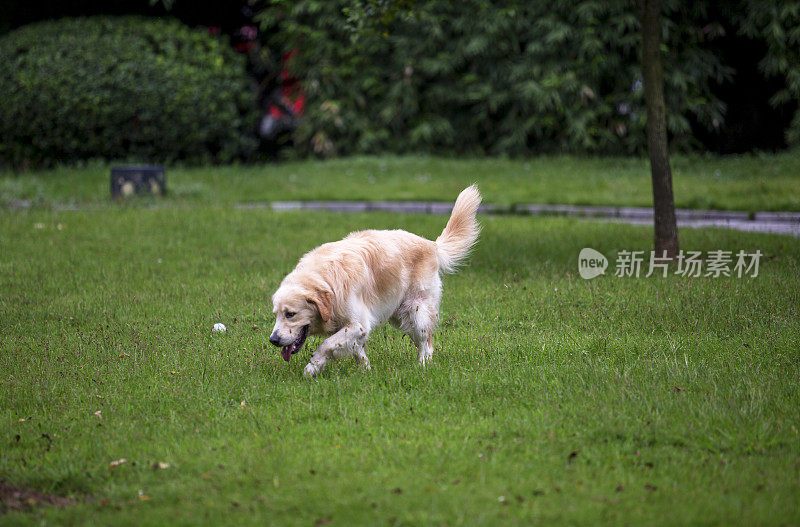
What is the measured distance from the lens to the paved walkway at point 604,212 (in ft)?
37.1

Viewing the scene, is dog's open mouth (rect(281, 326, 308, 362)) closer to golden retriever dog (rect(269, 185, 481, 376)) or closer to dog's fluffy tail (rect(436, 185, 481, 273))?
golden retriever dog (rect(269, 185, 481, 376))

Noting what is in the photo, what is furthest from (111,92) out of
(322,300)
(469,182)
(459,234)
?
(322,300)

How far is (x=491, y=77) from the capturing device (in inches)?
682

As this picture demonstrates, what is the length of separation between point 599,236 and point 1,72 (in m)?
12.5

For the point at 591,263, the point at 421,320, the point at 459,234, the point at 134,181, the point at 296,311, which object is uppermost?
the point at 459,234

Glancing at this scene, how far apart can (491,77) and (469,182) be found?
3682mm

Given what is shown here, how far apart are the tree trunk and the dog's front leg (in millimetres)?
4377

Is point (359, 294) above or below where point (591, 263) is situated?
above

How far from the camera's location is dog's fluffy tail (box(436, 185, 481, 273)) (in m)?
6.29

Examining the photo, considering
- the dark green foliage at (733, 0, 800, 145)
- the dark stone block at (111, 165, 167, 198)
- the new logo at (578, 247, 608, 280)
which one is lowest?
the dark stone block at (111, 165, 167, 198)

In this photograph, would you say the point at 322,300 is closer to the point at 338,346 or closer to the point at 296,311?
the point at 296,311

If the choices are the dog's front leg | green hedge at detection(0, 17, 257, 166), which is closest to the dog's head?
the dog's front leg

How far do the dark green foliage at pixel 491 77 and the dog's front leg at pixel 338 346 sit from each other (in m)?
11.3

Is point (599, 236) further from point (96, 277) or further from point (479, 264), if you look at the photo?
point (96, 277)
